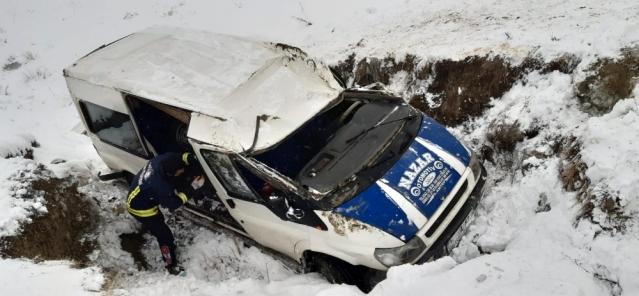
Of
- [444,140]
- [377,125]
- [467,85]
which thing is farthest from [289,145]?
[467,85]

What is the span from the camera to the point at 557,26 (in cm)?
708

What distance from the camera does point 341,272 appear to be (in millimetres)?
4859

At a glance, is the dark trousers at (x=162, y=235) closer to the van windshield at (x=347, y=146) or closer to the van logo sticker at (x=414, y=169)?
the van windshield at (x=347, y=146)

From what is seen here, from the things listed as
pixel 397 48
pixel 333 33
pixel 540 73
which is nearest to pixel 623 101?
pixel 540 73

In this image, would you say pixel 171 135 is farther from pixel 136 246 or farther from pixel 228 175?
pixel 228 175

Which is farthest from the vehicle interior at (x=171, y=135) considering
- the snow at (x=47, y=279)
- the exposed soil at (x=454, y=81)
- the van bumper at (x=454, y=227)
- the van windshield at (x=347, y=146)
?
the exposed soil at (x=454, y=81)

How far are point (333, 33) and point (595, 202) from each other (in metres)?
7.07

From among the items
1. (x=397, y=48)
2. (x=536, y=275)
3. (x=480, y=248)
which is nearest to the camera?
(x=536, y=275)

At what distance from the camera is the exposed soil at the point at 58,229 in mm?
5785

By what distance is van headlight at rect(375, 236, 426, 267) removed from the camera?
443 centimetres

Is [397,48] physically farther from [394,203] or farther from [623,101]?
[394,203]

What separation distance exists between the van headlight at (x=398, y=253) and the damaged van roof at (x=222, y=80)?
5.03ft

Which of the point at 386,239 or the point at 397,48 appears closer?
the point at 386,239

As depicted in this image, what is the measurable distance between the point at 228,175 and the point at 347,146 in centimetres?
128
